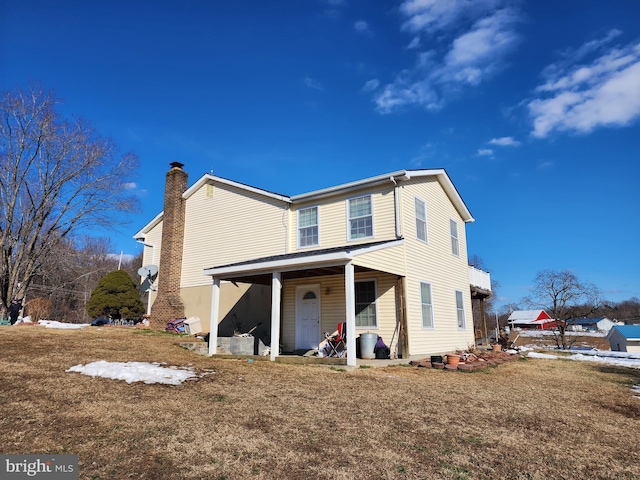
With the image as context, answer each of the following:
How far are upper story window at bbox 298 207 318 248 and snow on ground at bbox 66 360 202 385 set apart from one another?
6983mm

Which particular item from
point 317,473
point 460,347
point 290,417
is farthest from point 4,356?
point 460,347

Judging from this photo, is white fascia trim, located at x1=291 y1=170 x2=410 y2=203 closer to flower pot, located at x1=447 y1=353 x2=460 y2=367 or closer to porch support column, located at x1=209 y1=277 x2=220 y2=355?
porch support column, located at x1=209 y1=277 x2=220 y2=355

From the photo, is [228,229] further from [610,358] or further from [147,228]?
[610,358]

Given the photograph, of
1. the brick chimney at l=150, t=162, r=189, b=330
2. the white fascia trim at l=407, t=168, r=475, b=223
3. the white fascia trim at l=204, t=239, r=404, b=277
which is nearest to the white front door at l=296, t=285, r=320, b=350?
the white fascia trim at l=204, t=239, r=404, b=277

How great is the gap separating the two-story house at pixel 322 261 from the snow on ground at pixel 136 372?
3445 millimetres

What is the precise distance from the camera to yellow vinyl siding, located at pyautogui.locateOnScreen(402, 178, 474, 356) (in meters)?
12.8

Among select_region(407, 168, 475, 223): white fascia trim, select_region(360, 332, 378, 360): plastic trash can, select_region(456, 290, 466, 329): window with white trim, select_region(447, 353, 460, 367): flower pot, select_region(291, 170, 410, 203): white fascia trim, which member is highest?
select_region(407, 168, 475, 223): white fascia trim

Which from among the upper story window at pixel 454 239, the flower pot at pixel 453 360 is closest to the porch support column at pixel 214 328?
the flower pot at pixel 453 360

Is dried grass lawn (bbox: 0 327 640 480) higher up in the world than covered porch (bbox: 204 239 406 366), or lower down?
lower down

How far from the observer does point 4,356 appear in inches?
348

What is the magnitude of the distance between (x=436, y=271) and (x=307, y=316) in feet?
16.7

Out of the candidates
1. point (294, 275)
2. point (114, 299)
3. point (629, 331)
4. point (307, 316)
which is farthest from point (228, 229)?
point (629, 331)

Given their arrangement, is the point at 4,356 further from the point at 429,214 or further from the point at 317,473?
the point at 429,214

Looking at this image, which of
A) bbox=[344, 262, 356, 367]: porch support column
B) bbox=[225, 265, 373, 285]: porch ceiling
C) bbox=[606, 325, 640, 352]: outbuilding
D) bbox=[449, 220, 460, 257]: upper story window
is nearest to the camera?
bbox=[344, 262, 356, 367]: porch support column
